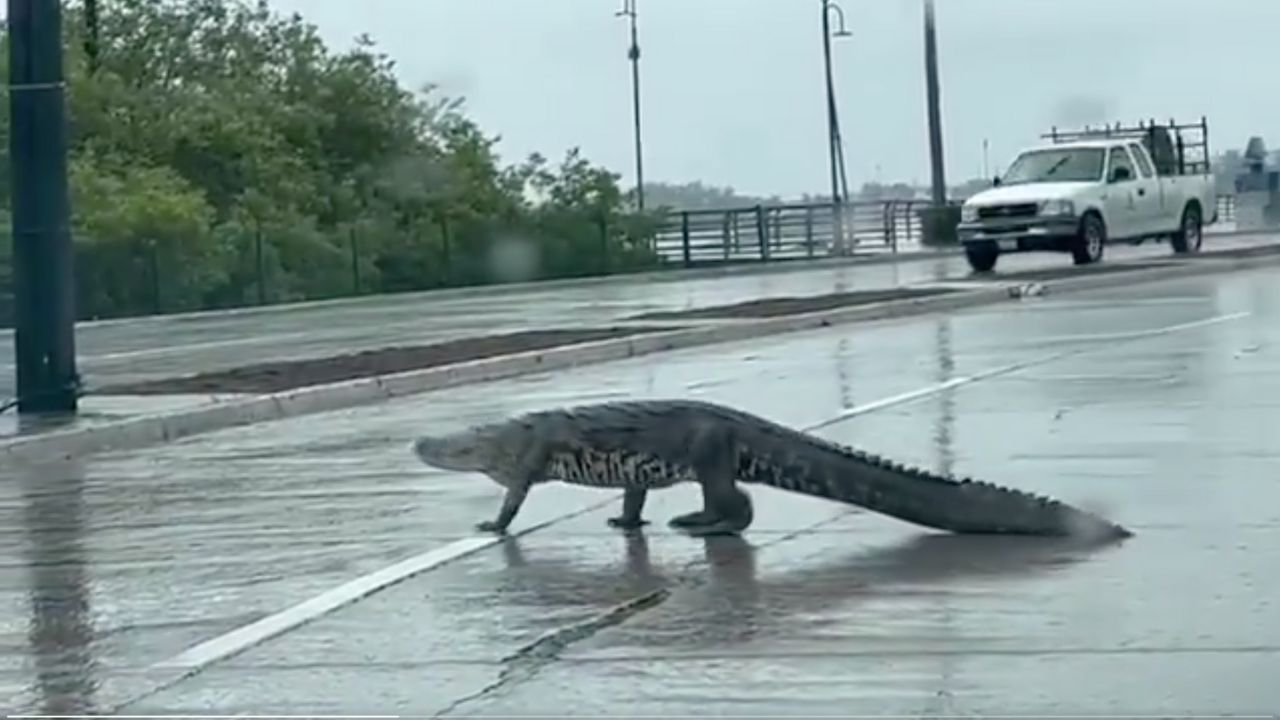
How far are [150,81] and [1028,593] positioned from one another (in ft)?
159

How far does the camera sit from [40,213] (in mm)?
19047

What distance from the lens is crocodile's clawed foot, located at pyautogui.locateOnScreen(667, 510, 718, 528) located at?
11633mm

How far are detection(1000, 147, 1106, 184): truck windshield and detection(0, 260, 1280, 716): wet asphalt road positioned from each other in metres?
24.7

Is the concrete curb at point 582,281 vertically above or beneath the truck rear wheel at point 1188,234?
beneath

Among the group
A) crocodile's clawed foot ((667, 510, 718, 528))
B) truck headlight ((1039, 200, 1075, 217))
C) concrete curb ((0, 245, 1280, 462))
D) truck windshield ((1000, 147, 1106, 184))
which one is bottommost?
crocodile's clawed foot ((667, 510, 718, 528))

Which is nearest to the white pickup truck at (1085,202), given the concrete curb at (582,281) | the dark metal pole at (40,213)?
the concrete curb at (582,281)

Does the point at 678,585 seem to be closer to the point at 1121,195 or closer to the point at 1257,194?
the point at 1121,195

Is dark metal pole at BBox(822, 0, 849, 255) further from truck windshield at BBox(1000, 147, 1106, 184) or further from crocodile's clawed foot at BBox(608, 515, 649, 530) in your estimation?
crocodile's clawed foot at BBox(608, 515, 649, 530)

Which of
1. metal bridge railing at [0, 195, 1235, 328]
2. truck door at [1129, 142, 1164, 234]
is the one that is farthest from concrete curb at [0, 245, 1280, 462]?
metal bridge railing at [0, 195, 1235, 328]

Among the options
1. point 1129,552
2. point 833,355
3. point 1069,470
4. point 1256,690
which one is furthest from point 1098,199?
point 1256,690

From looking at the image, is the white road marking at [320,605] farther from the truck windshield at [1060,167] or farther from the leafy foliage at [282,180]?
the leafy foliage at [282,180]

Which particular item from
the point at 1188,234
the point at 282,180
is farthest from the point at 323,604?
the point at 282,180

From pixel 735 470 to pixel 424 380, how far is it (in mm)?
10212

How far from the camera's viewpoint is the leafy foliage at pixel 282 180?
4684 cm
